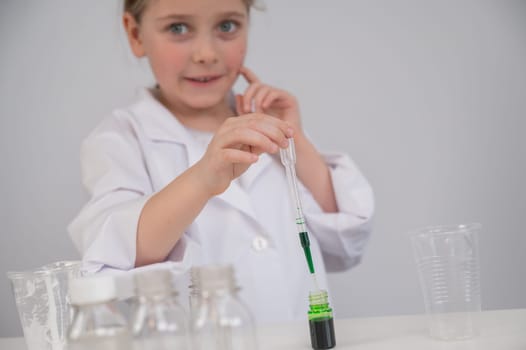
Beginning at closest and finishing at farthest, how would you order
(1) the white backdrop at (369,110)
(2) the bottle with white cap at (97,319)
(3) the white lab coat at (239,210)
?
(2) the bottle with white cap at (97,319)
(3) the white lab coat at (239,210)
(1) the white backdrop at (369,110)

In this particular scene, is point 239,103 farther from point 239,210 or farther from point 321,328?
point 321,328

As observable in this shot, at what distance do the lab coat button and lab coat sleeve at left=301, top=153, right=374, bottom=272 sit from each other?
13cm

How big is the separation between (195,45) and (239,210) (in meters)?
0.35

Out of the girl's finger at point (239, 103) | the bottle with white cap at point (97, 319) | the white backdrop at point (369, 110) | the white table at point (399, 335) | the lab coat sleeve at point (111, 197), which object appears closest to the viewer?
the bottle with white cap at point (97, 319)

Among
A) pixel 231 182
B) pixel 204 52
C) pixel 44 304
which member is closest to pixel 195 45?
pixel 204 52

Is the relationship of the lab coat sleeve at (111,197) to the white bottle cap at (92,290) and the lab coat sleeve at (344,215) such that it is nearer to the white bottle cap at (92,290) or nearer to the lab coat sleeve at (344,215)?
the lab coat sleeve at (344,215)

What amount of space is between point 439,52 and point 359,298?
2.24 ft

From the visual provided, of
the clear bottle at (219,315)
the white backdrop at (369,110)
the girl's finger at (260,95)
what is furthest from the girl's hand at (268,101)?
the clear bottle at (219,315)

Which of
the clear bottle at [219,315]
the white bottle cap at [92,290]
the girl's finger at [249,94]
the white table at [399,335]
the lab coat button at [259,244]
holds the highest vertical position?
the girl's finger at [249,94]

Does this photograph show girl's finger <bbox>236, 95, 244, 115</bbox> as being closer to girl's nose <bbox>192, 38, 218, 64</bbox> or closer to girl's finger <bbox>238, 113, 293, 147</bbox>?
girl's nose <bbox>192, 38, 218, 64</bbox>

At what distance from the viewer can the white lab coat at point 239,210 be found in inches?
52.9

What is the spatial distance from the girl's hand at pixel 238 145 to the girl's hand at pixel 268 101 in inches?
15.3

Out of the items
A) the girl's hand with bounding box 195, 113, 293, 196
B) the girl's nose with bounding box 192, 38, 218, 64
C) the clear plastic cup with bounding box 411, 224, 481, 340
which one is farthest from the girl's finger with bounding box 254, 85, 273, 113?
the clear plastic cup with bounding box 411, 224, 481, 340

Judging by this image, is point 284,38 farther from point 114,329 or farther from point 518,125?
point 114,329
